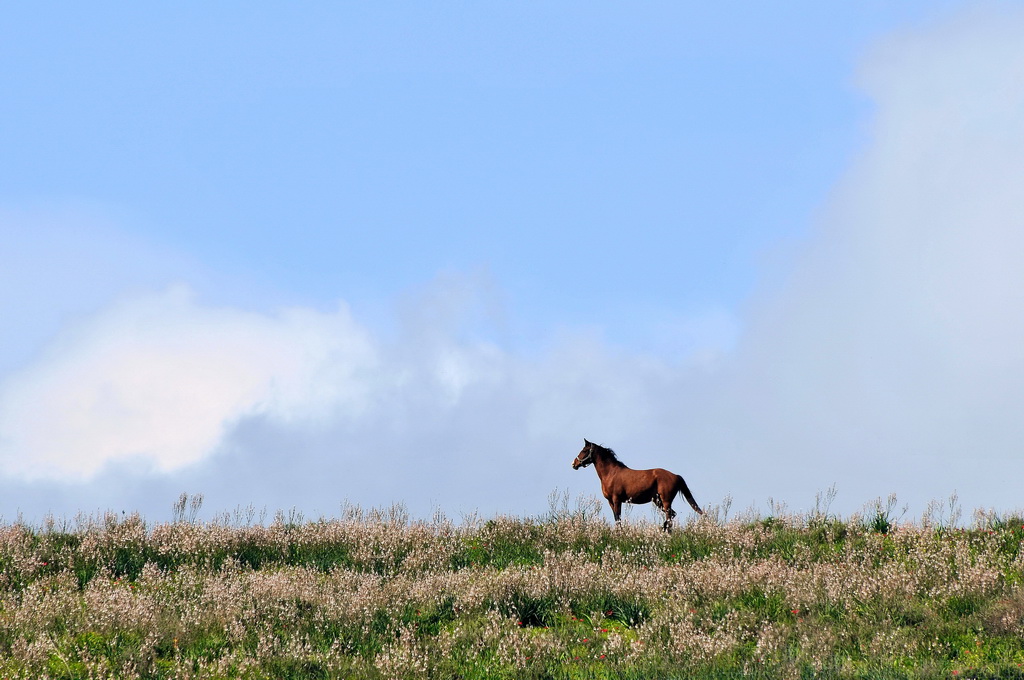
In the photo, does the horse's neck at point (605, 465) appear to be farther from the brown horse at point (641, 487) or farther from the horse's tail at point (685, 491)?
the horse's tail at point (685, 491)

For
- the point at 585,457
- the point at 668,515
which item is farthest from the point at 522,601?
the point at 585,457

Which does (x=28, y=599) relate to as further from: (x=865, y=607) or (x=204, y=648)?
(x=865, y=607)

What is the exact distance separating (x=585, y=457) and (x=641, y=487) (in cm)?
168

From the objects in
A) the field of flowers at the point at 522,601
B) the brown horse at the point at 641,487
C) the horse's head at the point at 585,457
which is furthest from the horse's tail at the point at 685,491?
the horse's head at the point at 585,457

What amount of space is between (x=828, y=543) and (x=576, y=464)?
539cm

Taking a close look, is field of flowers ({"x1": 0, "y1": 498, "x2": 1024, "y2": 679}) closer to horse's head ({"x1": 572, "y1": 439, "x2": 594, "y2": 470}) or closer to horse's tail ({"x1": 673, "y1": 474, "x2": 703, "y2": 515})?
horse's tail ({"x1": 673, "y1": 474, "x2": 703, "y2": 515})

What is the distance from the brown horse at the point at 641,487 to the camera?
18906 millimetres

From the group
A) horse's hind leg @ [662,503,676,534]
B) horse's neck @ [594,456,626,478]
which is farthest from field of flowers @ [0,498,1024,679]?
horse's neck @ [594,456,626,478]

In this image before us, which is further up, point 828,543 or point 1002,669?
point 828,543

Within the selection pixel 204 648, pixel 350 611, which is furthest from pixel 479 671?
pixel 204 648

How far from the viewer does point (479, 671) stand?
1066 cm

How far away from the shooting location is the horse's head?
66.0 ft

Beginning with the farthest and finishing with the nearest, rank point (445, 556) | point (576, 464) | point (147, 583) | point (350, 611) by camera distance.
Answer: point (576, 464), point (445, 556), point (147, 583), point (350, 611)

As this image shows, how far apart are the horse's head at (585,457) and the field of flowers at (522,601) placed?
2.13 meters
